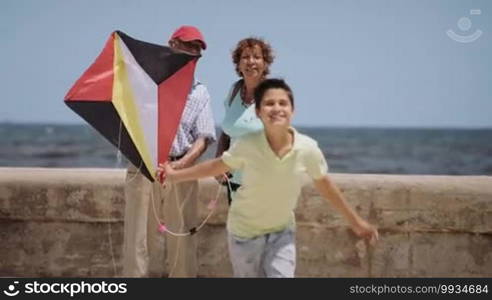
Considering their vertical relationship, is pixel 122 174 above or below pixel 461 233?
above

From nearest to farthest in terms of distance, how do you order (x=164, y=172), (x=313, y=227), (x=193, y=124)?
(x=164, y=172)
(x=193, y=124)
(x=313, y=227)

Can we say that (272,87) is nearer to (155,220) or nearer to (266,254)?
(266,254)

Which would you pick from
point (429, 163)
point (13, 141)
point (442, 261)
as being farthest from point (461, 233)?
point (13, 141)

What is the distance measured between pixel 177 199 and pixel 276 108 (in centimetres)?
140

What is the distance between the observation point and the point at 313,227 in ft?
19.1

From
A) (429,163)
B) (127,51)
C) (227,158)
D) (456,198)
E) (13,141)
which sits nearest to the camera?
(227,158)

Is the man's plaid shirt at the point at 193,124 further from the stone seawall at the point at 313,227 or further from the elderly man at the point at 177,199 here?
the stone seawall at the point at 313,227

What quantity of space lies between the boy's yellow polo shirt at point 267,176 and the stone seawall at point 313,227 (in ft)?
5.76

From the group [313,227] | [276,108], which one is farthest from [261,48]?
[313,227]

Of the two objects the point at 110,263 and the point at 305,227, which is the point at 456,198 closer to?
the point at 305,227

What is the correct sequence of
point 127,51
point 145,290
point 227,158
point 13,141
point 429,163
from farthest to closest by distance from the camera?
1. point 13,141
2. point 429,163
3. point 127,51
4. point 145,290
5. point 227,158

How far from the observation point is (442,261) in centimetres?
575

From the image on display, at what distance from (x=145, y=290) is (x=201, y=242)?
1428mm

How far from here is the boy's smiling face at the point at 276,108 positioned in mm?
3936
